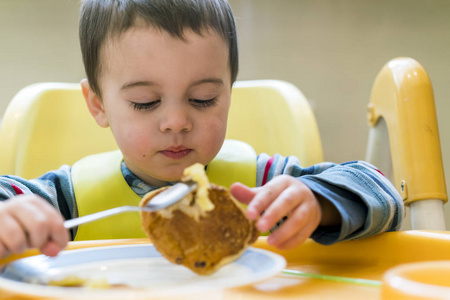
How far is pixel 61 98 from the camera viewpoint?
1.20 metres

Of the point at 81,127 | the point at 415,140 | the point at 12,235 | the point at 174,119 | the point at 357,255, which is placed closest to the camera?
the point at 12,235

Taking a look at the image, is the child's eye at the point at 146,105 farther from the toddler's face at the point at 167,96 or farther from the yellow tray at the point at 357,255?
the yellow tray at the point at 357,255

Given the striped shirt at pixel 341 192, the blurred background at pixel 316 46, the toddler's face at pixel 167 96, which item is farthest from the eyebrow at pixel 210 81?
the blurred background at pixel 316 46

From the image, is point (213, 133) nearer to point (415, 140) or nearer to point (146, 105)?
point (146, 105)

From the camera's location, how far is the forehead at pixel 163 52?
749mm

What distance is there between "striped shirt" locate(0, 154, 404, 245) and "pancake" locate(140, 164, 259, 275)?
0.43ft

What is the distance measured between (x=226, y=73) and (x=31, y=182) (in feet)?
1.17

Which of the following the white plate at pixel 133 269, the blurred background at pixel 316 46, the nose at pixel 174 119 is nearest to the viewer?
the white plate at pixel 133 269

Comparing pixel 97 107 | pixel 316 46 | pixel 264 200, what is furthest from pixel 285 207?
pixel 316 46

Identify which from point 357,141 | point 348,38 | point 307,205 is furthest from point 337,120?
point 307,205

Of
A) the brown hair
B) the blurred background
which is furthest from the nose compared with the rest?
the blurred background

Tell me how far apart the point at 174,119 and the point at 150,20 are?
6.4 inches

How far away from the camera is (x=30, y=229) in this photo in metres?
0.50

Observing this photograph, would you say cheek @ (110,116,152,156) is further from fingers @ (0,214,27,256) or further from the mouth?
fingers @ (0,214,27,256)
